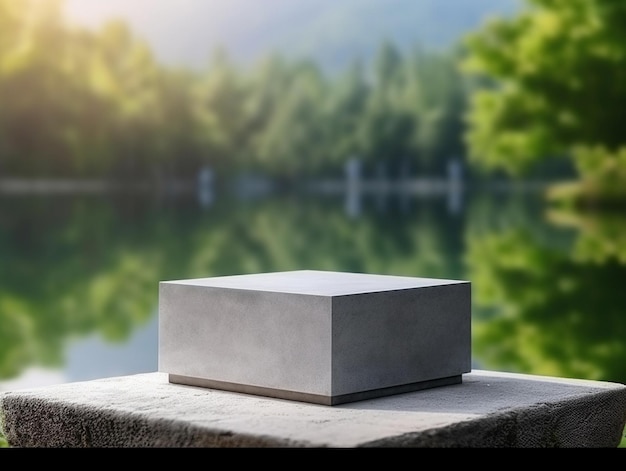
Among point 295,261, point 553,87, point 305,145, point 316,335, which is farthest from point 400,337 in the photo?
point 305,145

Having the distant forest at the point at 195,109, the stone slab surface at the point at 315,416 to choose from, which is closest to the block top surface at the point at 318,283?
the stone slab surface at the point at 315,416

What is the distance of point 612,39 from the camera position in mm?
25875

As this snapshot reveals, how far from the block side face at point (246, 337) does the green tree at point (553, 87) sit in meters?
22.4

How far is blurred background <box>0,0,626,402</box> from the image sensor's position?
2225 centimetres

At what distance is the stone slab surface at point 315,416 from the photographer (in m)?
3.45

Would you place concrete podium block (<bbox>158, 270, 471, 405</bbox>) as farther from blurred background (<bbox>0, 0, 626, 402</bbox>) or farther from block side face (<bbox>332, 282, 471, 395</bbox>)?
blurred background (<bbox>0, 0, 626, 402</bbox>)

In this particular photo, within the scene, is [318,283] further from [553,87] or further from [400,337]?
[553,87]

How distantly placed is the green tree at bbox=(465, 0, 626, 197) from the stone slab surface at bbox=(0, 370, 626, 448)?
22.3m

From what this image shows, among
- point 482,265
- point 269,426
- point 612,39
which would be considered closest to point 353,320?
point 269,426

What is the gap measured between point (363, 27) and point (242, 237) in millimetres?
13636

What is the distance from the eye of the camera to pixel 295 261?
23.1m

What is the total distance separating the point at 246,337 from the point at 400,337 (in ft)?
1.89

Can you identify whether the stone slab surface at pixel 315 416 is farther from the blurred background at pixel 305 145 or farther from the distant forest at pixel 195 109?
the distant forest at pixel 195 109

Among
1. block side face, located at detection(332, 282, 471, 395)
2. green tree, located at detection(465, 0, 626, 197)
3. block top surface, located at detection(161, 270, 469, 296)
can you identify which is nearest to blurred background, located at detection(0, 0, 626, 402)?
green tree, located at detection(465, 0, 626, 197)
